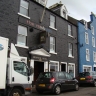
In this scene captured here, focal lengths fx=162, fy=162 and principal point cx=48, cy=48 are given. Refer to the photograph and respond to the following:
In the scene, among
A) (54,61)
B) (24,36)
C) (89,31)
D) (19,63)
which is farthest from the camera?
(89,31)

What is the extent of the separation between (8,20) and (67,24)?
32.5 ft

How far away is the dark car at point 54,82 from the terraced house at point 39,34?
3.63 metres

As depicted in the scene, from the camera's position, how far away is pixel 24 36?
15.3 meters

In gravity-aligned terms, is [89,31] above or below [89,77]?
above

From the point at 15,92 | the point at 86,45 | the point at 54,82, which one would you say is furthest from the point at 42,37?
the point at 86,45

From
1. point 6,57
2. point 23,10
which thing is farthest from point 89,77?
point 6,57

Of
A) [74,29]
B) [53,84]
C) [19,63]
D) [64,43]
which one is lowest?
[53,84]

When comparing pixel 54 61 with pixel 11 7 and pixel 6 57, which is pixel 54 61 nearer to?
pixel 11 7

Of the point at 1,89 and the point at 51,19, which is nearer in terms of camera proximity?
the point at 1,89

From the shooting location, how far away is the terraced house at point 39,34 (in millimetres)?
14109

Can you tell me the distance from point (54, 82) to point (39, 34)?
667cm

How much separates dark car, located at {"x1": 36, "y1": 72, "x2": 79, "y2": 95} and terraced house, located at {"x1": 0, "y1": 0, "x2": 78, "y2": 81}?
3.63 meters

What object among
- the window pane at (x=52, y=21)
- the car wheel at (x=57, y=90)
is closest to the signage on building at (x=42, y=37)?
the window pane at (x=52, y=21)

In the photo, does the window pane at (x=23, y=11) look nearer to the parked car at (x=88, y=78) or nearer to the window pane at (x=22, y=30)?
the window pane at (x=22, y=30)
